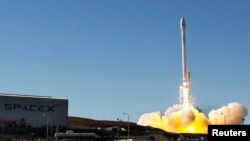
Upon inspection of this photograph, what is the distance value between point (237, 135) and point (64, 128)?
501ft

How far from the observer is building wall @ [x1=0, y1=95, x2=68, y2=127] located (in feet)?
614

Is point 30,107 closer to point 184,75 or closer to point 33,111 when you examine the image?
point 33,111

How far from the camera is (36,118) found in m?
193

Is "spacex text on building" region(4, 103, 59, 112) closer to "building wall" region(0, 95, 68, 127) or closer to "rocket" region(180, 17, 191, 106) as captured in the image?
"building wall" region(0, 95, 68, 127)

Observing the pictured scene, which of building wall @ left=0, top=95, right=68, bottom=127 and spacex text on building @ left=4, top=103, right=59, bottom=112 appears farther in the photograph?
spacex text on building @ left=4, top=103, right=59, bottom=112

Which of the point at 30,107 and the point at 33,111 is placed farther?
the point at 33,111

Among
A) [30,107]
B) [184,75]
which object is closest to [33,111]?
[30,107]

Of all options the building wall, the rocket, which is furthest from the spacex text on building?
the rocket

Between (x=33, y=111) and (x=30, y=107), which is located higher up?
(x=30, y=107)

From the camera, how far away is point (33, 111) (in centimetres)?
19300

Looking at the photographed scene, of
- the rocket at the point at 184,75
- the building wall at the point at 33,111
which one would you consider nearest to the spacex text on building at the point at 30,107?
the building wall at the point at 33,111

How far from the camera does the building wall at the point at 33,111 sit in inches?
7367

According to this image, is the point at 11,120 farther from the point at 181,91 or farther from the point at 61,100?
the point at 181,91

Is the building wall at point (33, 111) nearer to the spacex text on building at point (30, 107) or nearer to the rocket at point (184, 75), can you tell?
the spacex text on building at point (30, 107)
